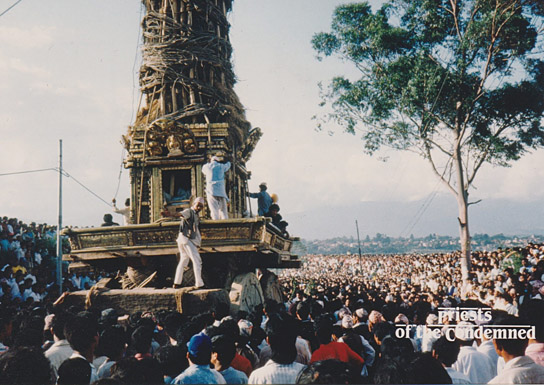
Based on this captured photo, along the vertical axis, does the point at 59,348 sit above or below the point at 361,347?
above

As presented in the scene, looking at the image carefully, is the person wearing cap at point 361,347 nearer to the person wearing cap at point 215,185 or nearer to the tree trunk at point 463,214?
the person wearing cap at point 215,185

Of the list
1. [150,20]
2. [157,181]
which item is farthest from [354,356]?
[150,20]

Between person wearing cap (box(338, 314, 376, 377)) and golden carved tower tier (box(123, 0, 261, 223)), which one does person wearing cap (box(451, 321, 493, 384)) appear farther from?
golden carved tower tier (box(123, 0, 261, 223))

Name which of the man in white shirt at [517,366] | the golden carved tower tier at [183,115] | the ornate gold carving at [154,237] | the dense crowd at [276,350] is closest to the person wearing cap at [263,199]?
the golden carved tower tier at [183,115]

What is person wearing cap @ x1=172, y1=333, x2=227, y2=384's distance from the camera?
12.6 ft

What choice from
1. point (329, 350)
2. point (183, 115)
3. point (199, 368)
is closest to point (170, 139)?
point (183, 115)

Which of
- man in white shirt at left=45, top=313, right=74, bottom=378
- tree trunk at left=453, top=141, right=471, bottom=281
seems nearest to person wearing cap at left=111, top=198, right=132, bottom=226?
man in white shirt at left=45, top=313, right=74, bottom=378

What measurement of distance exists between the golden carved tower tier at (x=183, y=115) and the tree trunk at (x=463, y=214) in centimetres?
929

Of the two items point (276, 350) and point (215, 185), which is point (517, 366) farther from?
point (215, 185)

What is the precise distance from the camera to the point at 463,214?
64.3 feet

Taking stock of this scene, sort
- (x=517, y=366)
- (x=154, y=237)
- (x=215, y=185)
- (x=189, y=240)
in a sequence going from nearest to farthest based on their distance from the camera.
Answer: (x=517, y=366) → (x=189, y=240) → (x=154, y=237) → (x=215, y=185)

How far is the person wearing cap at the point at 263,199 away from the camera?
1383cm

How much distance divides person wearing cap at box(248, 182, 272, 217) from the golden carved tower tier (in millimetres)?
920

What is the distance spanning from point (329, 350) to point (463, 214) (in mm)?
16405
